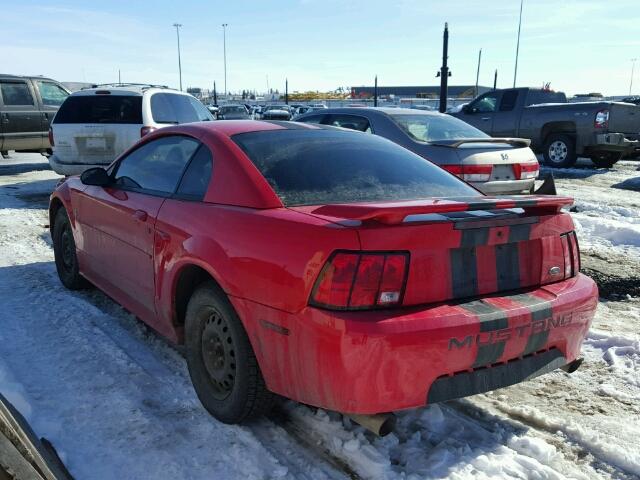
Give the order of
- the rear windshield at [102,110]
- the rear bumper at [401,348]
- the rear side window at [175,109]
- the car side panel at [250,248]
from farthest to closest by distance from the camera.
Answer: the rear side window at [175,109] → the rear windshield at [102,110] → the car side panel at [250,248] → the rear bumper at [401,348]

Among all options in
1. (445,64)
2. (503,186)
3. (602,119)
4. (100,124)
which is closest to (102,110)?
(100,124)

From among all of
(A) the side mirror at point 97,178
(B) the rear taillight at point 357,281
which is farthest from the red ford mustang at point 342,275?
(A) the side mirror at point 97,178

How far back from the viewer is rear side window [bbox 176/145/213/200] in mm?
3207

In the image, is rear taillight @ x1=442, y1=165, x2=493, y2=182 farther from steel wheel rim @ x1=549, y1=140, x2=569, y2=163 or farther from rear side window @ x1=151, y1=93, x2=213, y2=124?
steel wheel rim @ x1=549, y1=140, x2=569, y2=163

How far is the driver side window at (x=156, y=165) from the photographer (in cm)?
353

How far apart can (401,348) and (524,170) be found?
5179 millimetres

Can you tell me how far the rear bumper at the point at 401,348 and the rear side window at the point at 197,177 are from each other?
2.71 ft

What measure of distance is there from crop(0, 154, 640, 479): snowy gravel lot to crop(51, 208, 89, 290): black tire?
421 millimetres

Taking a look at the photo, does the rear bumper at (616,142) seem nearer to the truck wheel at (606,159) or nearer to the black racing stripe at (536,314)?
the truck wheel at (606,159)

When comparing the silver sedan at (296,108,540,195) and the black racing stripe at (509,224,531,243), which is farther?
the silver sedan at (296,108,540,195)

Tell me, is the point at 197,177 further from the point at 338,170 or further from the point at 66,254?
the point at 66,254

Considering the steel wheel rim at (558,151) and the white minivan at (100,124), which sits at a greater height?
the white minivan at (100,124)

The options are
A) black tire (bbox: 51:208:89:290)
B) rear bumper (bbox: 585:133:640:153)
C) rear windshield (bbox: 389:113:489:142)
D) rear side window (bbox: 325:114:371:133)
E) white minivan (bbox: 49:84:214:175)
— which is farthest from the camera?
rear bumper (bbox: 585:133:640:153)

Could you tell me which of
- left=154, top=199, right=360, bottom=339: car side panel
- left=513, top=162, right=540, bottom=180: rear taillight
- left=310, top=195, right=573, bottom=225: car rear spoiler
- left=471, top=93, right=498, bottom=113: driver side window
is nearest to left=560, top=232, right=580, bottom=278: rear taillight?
left=310, top=195, right=573, bottom=225: car rear spoiler
